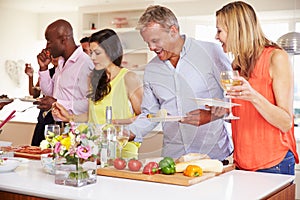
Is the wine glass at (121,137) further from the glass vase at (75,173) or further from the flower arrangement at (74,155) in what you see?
the glass vase at (75,173)

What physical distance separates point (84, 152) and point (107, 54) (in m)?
0.92

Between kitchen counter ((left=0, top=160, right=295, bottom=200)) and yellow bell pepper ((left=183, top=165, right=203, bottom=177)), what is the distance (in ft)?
0.17

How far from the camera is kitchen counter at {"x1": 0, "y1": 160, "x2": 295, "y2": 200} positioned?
1.90 meters

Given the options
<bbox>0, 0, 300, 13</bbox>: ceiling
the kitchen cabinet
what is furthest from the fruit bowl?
<bbox>0, 0, 300, 13</bbox>: ceiling

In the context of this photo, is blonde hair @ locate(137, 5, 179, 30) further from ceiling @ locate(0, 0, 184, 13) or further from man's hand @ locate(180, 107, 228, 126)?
ceiling @ locate(0, 0, 184, 13)

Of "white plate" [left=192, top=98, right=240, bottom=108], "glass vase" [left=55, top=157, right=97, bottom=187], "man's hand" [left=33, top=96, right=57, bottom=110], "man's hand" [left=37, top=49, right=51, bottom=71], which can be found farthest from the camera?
"man's hand" [left=37, top=49, right=51, bottom=71]

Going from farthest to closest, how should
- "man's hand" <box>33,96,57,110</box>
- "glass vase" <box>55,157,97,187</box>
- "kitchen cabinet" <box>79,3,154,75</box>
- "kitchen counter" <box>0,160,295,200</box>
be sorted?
"kitchen cabinet" <box>79,3,154,75</box>, "man's hand" <box>33,96,57,110</box>, "glass vase" <box>55,157,97,187</box>, "kitchen counter" <box>0,160,295,200</box>

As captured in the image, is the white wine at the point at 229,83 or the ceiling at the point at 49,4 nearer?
the white wine at the point at 229,83

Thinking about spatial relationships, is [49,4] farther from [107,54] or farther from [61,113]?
[107,54]

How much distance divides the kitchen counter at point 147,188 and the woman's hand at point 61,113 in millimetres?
970

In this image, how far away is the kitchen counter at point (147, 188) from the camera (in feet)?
6.24

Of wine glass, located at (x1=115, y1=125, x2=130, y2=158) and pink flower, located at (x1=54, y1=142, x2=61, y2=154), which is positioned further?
wine glass, located at (x1=115, y1=125, x2=130, y2=158)

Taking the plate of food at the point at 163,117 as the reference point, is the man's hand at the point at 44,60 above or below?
above

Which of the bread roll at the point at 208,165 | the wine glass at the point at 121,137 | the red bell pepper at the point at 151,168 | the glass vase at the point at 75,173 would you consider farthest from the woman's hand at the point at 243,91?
the glass vase at the point at 75,173
